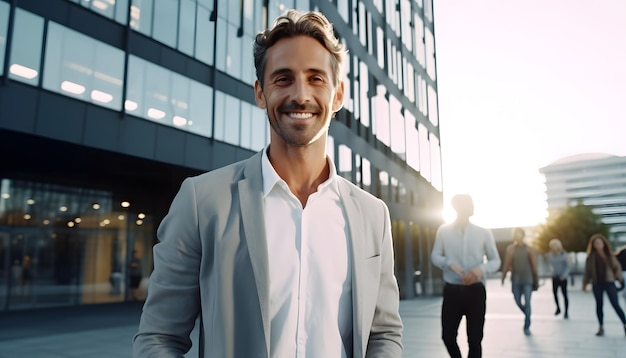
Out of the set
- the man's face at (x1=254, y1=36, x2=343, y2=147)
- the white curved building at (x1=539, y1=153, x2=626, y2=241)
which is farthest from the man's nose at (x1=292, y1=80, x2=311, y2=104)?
the white curved building at (x1=539, y1=153, x2=626, y2=241)

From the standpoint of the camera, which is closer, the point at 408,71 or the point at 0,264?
the point at 0,264

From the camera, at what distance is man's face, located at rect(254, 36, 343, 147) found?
1.46 meters

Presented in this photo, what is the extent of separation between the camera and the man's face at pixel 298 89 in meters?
1.46

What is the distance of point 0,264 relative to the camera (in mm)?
14984

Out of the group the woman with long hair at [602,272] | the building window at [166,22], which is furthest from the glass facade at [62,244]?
the woman with long hair at [602,272]

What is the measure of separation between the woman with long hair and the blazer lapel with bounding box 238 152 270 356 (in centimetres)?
987

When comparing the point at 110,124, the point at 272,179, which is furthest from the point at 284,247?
the point at 110,124

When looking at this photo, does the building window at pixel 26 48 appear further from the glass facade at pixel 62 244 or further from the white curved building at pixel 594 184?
the white curved building at pixel 594 184

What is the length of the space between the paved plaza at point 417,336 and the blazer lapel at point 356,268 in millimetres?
6992

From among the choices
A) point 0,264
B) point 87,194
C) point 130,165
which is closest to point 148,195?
point 87,194

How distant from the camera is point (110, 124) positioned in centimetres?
1413

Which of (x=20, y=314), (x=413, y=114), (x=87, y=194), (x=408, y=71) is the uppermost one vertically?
(x=408, y=71)

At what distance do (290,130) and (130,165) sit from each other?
15.9 meters

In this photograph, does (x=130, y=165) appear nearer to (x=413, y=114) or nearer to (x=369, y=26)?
(x=369, y=26)
